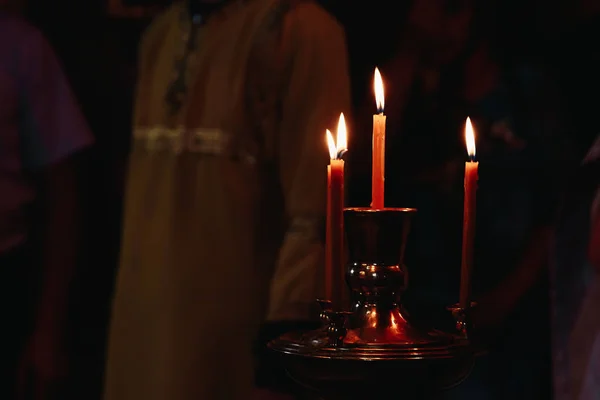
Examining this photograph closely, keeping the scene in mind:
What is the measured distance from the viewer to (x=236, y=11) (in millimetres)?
1340

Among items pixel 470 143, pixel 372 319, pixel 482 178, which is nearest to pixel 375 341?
pixel 372 319

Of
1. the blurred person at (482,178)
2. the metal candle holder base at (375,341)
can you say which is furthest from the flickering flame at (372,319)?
the blurred person at (482,178)

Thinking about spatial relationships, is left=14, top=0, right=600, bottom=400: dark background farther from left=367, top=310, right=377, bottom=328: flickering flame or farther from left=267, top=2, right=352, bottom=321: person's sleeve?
left=367, top=310, right=377, bottom=328: flickering flame

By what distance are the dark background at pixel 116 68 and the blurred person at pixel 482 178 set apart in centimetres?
4

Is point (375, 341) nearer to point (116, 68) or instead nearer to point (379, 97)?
point (379, 97)

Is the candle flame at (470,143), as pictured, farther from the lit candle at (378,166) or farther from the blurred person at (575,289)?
the blurred person at (575,289)

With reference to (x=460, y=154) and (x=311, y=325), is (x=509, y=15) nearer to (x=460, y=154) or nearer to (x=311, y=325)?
(x=460, y=154)

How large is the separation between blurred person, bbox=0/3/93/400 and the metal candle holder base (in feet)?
2.88

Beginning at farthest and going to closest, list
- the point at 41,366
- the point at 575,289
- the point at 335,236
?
the point at 41,366 < the point at 575,289 < the point at 335,236

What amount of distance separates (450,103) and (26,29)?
2.14 ft

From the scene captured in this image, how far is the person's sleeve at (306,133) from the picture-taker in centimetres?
123

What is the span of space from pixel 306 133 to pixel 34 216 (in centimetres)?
47

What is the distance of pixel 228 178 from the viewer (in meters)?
1.30

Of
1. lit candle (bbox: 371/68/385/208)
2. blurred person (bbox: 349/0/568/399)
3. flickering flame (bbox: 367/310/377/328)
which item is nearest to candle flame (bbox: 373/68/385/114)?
lit candle (bbox: 371/68/385/208)
